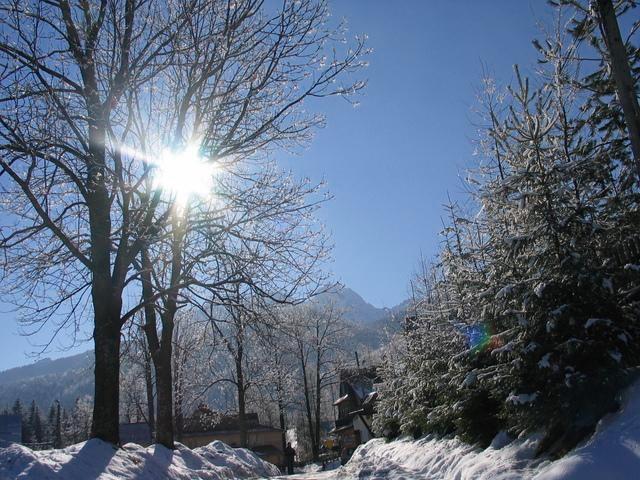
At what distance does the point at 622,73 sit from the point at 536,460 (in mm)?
6016

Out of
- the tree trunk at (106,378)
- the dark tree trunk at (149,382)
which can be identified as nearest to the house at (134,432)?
the dark tree trunk at (149,382)

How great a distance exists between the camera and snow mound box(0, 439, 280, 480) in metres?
6.69

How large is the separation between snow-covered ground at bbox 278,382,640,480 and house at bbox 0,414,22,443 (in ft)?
246

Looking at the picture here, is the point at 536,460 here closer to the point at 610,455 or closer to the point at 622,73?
the point at 610,455

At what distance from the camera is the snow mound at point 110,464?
669 centimetres

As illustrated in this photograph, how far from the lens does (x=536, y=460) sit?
7.23 meters


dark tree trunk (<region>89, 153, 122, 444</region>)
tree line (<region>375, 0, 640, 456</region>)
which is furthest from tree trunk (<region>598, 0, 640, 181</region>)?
dark tree trunk (<region>89, 153, 122, 444</region>)

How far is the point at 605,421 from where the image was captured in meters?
6.49

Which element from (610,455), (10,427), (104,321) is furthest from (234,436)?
(610,455)

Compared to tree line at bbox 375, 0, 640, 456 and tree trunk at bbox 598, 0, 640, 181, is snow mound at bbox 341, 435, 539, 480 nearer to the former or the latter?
tree line at bbox 375, 0, 640, 456

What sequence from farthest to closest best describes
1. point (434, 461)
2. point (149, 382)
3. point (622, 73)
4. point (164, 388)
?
point (149, 382) < point (164, 388) < point (434, 461) < point (622, 73)

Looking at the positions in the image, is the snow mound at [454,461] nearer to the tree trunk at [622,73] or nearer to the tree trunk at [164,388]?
the tree trunk at [622,73]

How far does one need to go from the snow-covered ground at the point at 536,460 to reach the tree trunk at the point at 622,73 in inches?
151

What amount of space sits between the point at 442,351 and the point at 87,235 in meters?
9.65
